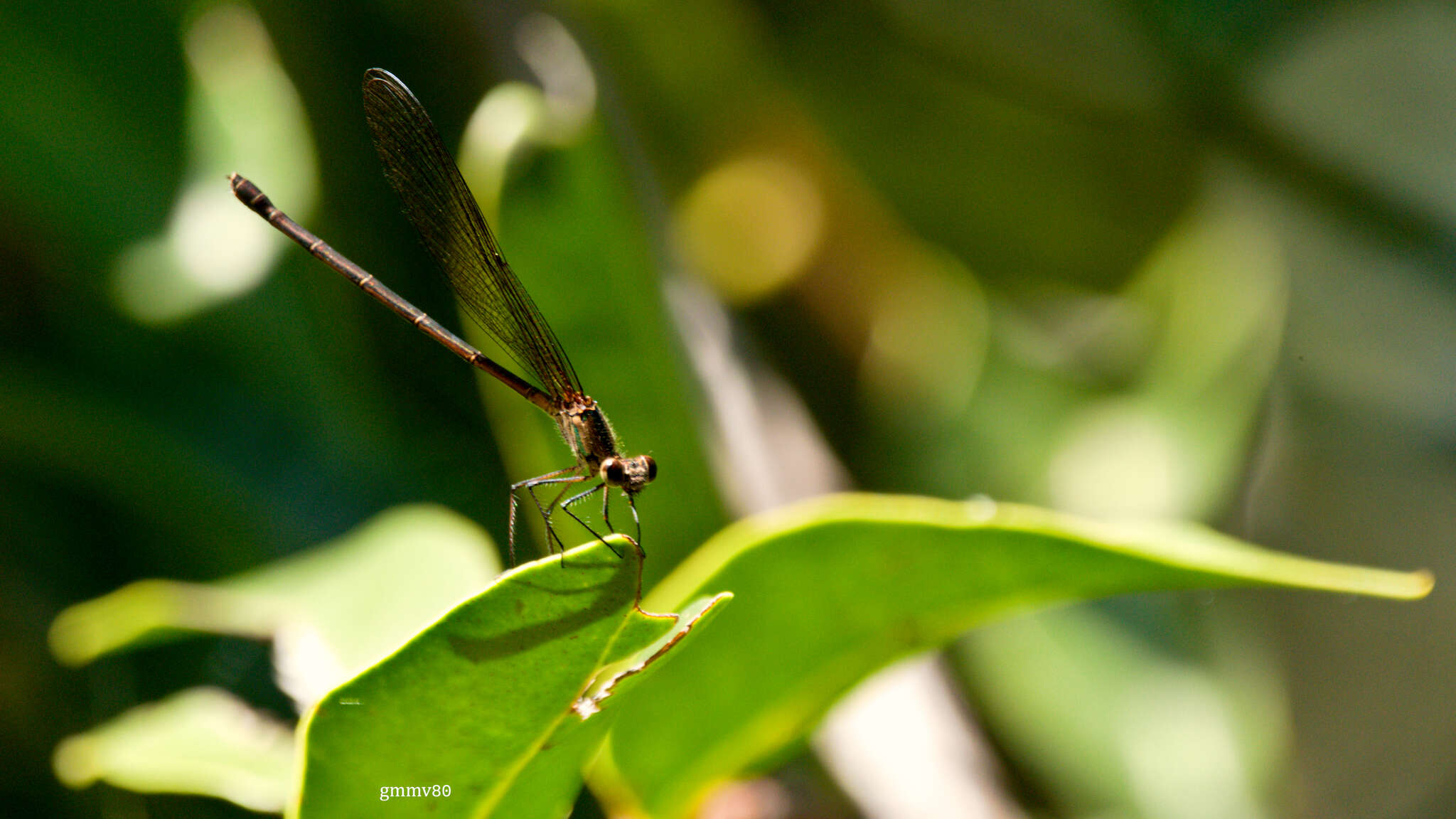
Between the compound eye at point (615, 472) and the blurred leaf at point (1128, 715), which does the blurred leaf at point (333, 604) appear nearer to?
the compound eye at point (615, 472)

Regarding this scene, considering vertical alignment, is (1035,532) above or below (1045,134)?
below

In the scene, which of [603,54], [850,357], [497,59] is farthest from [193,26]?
[850,357]

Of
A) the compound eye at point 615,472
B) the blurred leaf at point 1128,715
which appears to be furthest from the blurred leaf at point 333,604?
the blurred leaf at point 1128,715

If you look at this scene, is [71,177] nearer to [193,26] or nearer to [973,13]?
[193,26]

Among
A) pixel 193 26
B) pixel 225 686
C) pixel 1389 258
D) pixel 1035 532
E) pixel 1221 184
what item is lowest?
pixel 225 686

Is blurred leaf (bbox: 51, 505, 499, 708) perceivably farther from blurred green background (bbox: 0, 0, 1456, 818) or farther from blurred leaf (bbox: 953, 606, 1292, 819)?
blurred leaf (bbox: 953, 606, 1292, 819)

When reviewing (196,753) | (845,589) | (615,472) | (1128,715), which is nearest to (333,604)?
(196,753)
